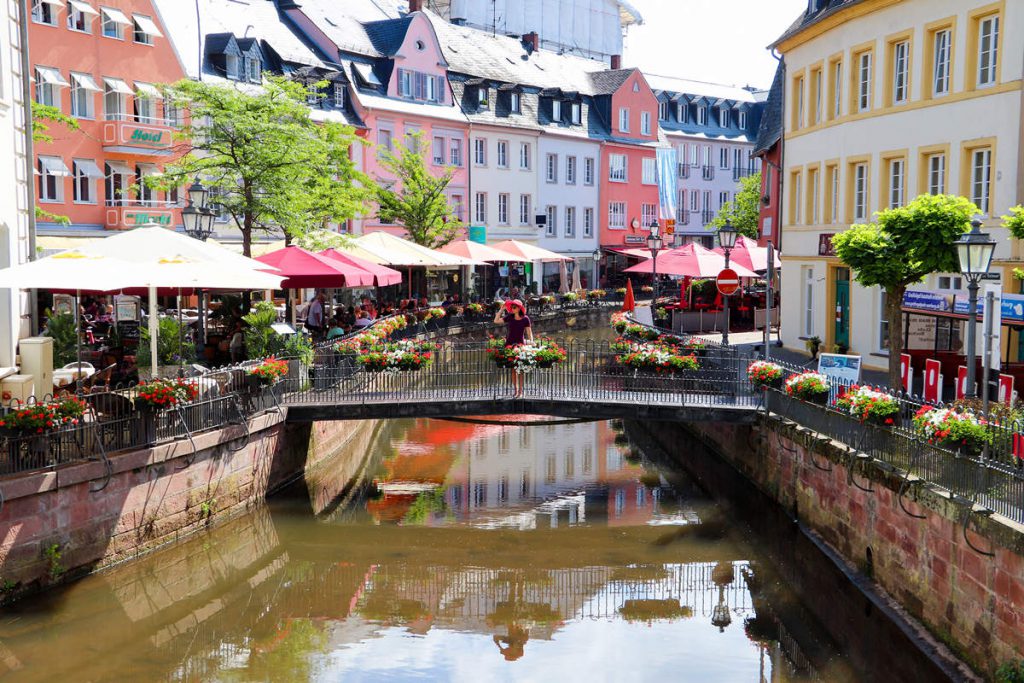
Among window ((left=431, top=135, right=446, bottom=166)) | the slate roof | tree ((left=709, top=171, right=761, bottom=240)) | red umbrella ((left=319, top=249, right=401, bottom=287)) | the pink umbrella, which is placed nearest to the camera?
red umbrella ((left=319, top=249, right=401, bottom=287))

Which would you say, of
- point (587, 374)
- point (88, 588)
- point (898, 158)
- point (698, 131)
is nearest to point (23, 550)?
point (88, 588)

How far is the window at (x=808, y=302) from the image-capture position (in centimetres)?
3031

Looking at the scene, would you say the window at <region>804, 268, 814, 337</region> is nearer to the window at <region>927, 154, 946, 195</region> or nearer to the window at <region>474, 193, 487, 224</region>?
the window at <region>927, 154, 946, 195</region>

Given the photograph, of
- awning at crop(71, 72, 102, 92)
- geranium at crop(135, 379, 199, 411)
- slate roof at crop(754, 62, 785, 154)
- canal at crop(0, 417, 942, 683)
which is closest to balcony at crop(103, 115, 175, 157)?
awning at crop(71, 72, 102, 92)

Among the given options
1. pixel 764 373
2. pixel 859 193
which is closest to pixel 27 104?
pixel 764 373

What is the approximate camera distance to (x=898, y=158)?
25.8 metres

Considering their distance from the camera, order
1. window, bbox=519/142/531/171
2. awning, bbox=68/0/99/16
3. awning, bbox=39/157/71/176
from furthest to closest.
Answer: window, bbox=519/142/531/171, awning, bbox=68/0/99/16, awning, bbox=39/157/71/176

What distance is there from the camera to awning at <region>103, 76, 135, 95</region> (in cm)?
3497

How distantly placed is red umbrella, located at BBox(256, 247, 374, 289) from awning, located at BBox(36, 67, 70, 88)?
43.9ft

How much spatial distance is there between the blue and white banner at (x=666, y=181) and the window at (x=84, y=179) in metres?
36.3

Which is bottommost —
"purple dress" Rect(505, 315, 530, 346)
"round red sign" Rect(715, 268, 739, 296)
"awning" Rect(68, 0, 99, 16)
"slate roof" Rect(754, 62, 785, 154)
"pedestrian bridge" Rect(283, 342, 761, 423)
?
"pedestrian bridge" Rect(283, 342, 761, 423)

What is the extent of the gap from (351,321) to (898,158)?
46.1 ft

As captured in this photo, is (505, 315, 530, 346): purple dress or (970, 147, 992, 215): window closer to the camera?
(505, 315, 530, 346): purple dress

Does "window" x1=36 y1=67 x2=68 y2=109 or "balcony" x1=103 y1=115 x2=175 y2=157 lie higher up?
"window" x1=36 y1=67 x2=68 y2=109
